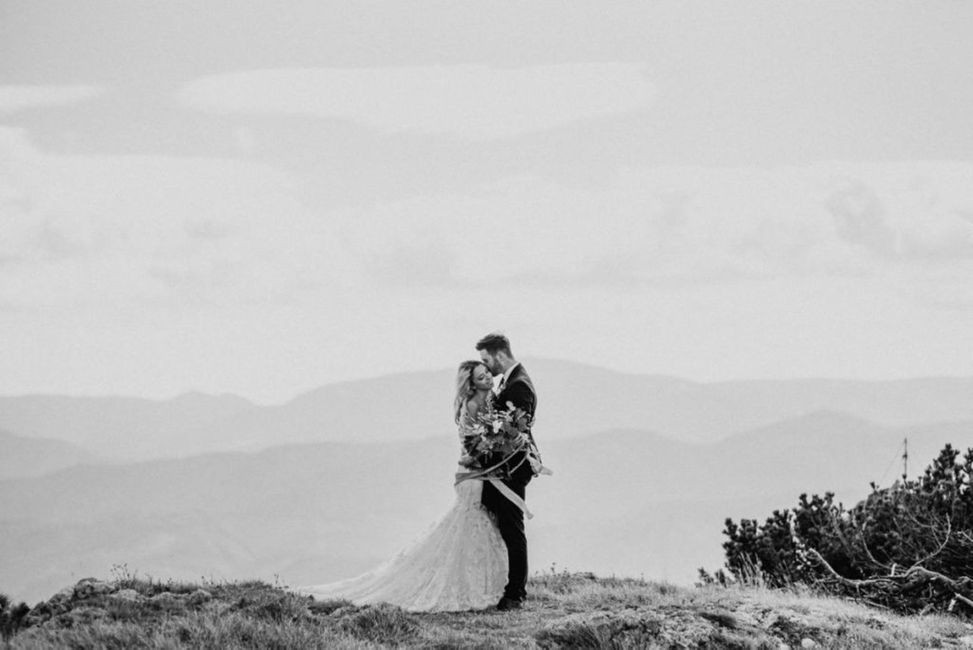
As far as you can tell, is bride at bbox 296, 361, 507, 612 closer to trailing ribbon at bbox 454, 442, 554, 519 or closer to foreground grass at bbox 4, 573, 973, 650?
trailing ribbon at bbox 454, 442, 554, 519

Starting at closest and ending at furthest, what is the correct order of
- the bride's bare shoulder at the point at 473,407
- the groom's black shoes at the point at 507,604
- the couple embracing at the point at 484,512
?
the groom's black shoes at the point at 507,604
the couple embracing at the point at 484,512
the bride's bare shoulder at the point at 473,407

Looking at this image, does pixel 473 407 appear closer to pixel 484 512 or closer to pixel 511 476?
pixel 511 476

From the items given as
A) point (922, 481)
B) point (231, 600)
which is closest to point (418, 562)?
point (231, 600)

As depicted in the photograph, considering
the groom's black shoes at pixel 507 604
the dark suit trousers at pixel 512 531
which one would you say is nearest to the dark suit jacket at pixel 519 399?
the dark suit trousers at pixel 512 531

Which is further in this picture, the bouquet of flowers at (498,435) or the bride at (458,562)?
the bouquet of flowers at (498,435)

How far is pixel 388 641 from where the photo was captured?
12805mm

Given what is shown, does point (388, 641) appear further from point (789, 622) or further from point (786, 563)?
point (786, 563)

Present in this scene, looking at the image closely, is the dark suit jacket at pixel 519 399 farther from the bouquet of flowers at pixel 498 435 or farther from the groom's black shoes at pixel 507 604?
the groom's black shoes at pixel 507 604

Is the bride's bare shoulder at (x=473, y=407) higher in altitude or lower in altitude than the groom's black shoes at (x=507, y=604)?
higher

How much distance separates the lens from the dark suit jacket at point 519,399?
15305 millimetres

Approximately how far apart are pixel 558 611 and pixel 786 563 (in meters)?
6.89

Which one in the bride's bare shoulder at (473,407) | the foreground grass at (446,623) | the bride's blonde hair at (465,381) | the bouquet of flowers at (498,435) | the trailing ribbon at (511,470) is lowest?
the foreground grass at (446,623)

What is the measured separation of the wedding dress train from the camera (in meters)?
15.2

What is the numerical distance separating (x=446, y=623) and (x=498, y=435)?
7.78ft
